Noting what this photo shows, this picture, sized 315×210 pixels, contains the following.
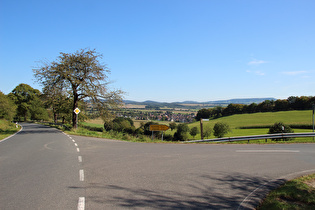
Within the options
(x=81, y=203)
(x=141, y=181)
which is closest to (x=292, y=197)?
(x=141, y=181)

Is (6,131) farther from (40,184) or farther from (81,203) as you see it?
(81,203)

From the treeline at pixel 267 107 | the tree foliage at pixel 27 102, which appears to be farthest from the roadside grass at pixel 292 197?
the treeline at pixel 267 107

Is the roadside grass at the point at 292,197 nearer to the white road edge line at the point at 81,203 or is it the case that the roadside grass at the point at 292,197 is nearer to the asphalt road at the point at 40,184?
the white road edge line at the point at 81,203

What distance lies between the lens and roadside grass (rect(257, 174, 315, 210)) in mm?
4578

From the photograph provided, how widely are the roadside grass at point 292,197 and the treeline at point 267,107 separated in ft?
274

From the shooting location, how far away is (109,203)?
4598 mm

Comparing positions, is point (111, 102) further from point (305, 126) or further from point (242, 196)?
point (305, 126)

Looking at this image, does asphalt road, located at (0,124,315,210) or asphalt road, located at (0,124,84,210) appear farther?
asphalt road, located at (0,124,315,210)

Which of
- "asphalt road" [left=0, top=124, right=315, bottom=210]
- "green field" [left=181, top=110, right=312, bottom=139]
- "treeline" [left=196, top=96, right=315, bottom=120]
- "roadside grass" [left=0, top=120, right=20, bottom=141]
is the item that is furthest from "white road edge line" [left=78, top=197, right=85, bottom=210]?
"treeline" [left=196, top=96, right=315, bottom=120]

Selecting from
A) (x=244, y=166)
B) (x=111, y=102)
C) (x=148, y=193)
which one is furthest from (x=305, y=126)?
(x=148, y=193)

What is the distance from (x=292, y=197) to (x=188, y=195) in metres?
2.19

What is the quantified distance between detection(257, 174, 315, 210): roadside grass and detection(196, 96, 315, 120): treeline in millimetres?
83474

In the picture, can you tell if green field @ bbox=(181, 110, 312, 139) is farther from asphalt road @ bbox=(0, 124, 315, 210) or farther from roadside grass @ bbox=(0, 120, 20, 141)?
asphalt road @ bbox=(0, 124, 315, 210)

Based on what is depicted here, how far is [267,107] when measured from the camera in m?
104
